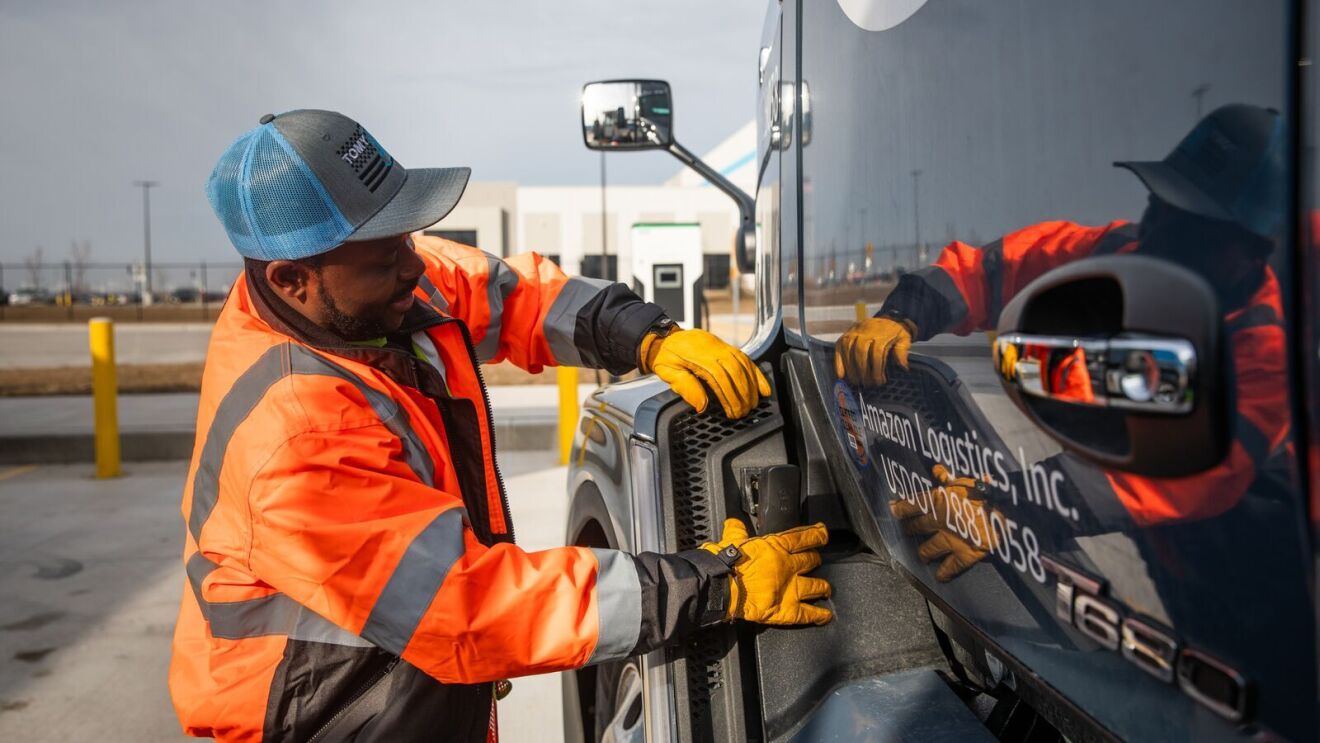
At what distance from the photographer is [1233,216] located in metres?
0.69

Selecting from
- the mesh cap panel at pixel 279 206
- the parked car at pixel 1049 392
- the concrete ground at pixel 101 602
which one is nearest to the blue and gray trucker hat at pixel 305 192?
the mesh cap panel at pixel 279 206

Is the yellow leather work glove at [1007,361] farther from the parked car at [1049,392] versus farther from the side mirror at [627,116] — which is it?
the side mirror at [627,116]

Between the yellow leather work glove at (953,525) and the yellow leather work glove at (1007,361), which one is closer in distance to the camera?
the yellow leather work glove at (1007,361)

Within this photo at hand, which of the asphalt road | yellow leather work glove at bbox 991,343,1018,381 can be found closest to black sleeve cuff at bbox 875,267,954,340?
yellow leather work glove at bbox 991,343,1018,381

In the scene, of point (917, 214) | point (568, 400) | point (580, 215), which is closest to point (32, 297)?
point (580, 215)

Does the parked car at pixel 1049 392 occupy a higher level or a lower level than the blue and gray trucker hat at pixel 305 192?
lower

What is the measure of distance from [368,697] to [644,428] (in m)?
0.70

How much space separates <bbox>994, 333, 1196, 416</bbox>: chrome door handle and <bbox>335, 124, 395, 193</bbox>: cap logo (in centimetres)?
123

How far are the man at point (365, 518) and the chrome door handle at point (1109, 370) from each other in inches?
30.4

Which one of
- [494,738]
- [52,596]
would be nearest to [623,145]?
[494,738]

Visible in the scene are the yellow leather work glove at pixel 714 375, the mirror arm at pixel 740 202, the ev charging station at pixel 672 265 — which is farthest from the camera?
the ev charging station at pixel 672 265

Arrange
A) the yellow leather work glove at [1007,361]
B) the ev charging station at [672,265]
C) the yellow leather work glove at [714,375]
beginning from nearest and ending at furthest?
the yellow leather work glove at [1007,361]
the yellow leather work glove at [714,375]
the ev charging station at [672,265]

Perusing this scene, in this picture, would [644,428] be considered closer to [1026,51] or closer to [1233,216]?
[1026,51]

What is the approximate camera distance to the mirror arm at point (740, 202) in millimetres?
2701
